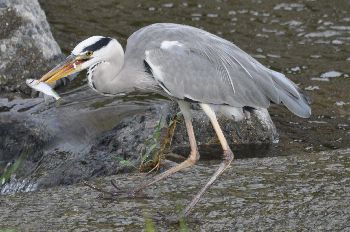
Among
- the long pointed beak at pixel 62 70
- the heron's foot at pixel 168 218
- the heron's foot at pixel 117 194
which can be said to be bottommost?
the heron's foot at pixel 117 194

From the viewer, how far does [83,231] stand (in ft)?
16.5

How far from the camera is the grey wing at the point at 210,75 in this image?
5.62 meters

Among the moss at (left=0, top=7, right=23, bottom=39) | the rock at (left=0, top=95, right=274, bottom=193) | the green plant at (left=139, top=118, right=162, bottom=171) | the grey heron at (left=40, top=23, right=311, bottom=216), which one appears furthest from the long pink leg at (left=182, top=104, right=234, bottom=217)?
the moss at (left=0, top=7, right=23, bottom=39)

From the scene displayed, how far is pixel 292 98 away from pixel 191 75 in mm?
687

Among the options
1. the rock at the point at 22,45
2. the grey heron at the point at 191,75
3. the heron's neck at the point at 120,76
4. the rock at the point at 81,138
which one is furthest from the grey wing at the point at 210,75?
the rock at the point at 22,45

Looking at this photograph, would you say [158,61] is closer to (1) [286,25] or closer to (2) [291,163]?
(2) [291,163]

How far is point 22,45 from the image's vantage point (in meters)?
8.48

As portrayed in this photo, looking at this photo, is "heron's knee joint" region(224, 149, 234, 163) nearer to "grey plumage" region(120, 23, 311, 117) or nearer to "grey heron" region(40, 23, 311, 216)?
"grey heron" region(40, 23, 311, 216)

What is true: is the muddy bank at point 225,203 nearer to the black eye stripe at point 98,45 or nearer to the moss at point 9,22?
the black eye stripe at point 98,45

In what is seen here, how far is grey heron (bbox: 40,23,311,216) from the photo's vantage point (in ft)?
18.4

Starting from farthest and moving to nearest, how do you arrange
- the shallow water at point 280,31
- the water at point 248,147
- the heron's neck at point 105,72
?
the shallow water at point 280,31
the heron's neck at point 105,72
the water at point 248,147

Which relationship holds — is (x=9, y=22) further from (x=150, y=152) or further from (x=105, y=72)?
(x=105, y=72)

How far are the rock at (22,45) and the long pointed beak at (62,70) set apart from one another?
3009 millimetres

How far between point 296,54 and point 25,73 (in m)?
2.93
